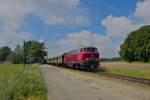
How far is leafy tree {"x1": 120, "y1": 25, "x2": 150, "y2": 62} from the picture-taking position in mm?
117125

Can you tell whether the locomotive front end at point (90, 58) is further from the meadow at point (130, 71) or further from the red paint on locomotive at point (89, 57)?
the meadow at point (130, 71)

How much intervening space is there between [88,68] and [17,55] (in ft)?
426

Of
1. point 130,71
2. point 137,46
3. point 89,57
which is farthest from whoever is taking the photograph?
point 137,46

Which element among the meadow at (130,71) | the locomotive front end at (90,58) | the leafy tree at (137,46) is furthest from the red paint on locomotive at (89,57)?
the leafy tree at (137,46)

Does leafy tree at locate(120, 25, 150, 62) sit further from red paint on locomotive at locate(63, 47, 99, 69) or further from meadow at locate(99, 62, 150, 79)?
red paint on locomotive at locate(63, 47, 99, 69)

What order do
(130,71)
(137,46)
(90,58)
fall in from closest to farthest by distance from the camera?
(130,71) < (90,58) < (137,46)

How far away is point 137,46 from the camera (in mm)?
120812

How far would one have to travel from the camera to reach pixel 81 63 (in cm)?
5122

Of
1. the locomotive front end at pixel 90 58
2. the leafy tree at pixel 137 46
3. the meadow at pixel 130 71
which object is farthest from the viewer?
the leafy tree at pixel 137 46

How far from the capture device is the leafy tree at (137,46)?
11712 centimetres

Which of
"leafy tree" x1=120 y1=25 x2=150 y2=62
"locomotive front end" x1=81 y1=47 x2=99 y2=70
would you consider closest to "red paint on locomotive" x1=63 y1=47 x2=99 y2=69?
"locomotive front end" x1=81 y1=47 x2=99 y2=70

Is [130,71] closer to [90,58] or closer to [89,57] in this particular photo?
[90,58]

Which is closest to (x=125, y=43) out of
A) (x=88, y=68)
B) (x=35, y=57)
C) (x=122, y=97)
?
(x=35, y=57)

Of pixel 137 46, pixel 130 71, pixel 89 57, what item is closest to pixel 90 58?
pixel 89 57
